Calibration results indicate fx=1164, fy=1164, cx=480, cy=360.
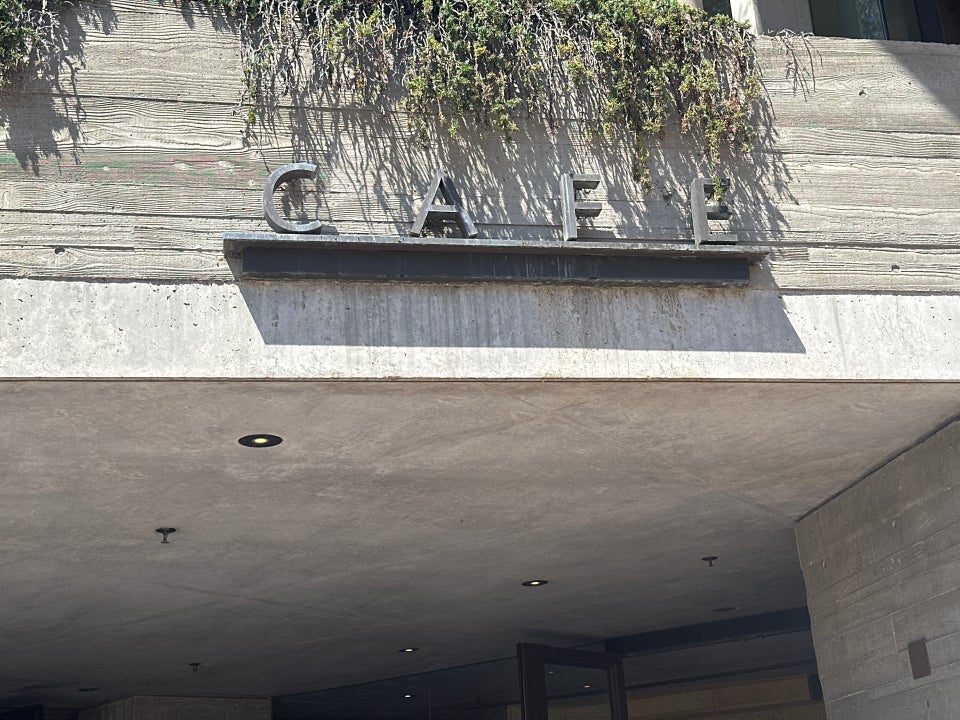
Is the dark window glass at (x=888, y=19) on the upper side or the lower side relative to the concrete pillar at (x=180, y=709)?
upper

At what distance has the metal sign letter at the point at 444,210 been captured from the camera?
14.3 feet

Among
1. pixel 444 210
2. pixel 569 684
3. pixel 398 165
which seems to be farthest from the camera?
pixel 569 684

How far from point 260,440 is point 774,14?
10.2 feet

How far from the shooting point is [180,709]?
1084cm

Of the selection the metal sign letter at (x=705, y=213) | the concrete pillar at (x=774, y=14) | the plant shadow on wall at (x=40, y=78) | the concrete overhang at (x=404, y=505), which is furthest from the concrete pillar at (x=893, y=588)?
the plant shadow on wall at (x=40, y=78)

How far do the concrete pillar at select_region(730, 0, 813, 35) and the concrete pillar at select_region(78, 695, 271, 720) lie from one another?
8.20 m

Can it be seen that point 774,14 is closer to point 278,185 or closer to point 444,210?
point 444,210

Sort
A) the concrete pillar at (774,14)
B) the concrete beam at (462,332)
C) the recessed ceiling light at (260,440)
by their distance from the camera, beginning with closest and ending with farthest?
1. the concrete beam at (462,332)
2. the recessed ceiling light at (260,440)
3. the concrete pillar at (774,14)

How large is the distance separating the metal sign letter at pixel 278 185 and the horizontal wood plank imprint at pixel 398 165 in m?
0.06

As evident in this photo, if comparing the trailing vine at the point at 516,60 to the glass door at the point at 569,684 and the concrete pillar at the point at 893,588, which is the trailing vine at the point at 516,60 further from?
the glass door at the point at 569,684

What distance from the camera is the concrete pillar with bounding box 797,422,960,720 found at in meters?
4.95

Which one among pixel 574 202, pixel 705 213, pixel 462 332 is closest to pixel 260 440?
pixel 462 332

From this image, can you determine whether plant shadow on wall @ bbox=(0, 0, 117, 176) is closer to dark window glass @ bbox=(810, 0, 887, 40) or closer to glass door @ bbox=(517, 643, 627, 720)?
dark window glass @ bbox=(810, 0, 887, 40)

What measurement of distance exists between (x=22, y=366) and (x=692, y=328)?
94.4 inches
